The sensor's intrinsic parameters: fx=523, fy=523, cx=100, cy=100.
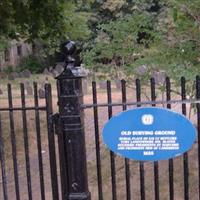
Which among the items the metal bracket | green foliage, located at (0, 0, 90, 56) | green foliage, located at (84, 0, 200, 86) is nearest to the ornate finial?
the metal bracket

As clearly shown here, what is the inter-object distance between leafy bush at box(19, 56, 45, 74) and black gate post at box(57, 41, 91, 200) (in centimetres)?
3601

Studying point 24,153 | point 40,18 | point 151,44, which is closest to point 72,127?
point 151,44

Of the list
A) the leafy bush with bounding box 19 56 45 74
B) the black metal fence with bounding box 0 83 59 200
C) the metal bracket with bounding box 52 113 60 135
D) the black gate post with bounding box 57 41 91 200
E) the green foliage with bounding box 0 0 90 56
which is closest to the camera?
the black gate post with bounding box 57 41 91 200

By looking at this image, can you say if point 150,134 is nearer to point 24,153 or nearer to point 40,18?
point 24,153

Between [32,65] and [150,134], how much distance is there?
37516 millimetres

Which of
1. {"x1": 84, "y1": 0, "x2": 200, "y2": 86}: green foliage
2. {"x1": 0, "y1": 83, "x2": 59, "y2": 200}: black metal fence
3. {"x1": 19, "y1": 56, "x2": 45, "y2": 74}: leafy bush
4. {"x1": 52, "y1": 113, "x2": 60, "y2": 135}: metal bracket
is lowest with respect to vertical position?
{"x1": 19, "y1": 56, "x2": 45, "y2": 74}: leafy bush

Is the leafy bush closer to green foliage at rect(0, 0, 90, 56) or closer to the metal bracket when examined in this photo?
green foliage at rect(0, 0, 90, 56)

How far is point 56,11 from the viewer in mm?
12000

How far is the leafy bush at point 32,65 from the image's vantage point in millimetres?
40594

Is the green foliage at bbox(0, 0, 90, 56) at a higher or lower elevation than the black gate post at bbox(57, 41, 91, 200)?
higher

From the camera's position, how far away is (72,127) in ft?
13.9

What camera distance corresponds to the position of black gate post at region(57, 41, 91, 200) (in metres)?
4.22

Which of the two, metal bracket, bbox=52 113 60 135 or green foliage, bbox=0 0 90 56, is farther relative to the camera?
green foliage, bbox=0 0 90 56

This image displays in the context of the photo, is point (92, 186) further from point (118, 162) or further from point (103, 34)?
point (103, 34)
